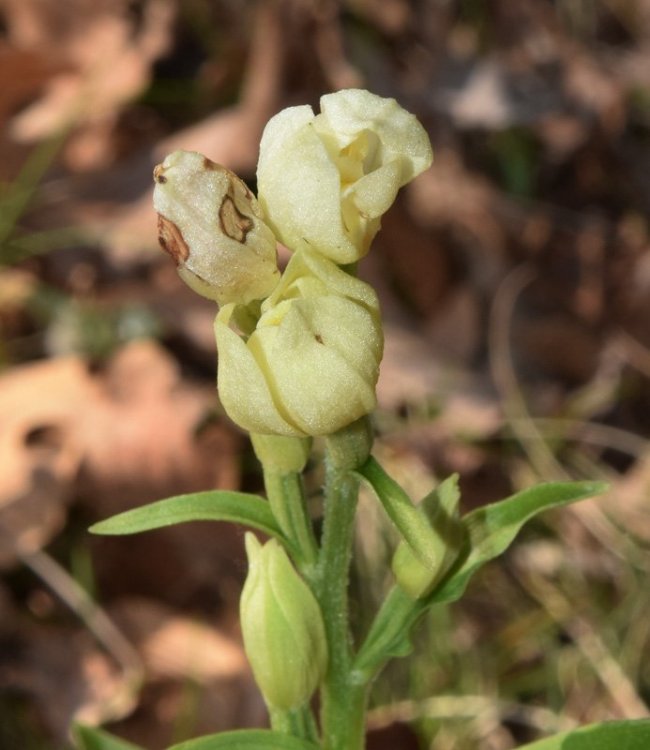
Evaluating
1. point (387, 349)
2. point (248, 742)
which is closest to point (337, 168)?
point (248, 742)

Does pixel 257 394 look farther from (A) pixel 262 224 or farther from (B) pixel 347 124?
(B) pixel 347 124

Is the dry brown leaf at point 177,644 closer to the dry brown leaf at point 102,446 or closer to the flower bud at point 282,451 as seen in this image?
the dry brown leaf at point 102,446

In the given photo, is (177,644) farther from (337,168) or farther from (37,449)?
(337,168)

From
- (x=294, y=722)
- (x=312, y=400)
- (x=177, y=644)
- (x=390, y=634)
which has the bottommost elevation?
(x=177, y=644)

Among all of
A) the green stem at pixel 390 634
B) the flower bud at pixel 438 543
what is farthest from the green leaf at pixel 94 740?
the flower bud at pixel 438 543

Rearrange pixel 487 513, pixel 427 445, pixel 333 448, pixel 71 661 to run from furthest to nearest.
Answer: pixel 427 445
pixel 71 661
pixel 487 513
pixel 333 448

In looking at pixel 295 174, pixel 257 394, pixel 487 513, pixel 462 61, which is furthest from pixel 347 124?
pixel 462 61
